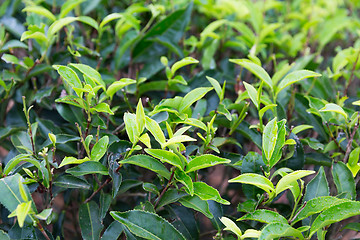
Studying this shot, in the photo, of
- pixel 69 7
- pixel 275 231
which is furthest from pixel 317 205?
pixel 69 7

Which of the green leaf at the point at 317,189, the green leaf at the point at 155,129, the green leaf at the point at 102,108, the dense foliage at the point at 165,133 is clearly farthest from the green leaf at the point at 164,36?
the green leaf at the point at 317,189

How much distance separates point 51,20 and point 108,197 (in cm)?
85

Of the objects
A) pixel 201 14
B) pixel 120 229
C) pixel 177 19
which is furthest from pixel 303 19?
pixel 120 229

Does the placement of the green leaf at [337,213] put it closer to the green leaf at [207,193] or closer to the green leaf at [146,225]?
the green leaf at [207,193]

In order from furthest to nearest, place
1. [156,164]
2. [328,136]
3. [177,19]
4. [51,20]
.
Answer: [177,19] → [51,20] → [328,136] → [156,164]

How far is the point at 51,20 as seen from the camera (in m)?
1.56

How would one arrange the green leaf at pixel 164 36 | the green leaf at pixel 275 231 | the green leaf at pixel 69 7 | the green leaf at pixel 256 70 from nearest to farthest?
the green leaf at pixel 275 231 → the green leaf at pixel 256 70 → the green leaf at pixel 69 7 → the green leaf at pixel 164 36

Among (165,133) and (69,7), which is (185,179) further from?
(69,7)

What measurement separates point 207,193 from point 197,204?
73mm

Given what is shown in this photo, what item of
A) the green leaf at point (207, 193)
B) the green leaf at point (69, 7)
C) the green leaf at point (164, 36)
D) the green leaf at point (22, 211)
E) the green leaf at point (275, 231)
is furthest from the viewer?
the green leaf at point (164, 36)

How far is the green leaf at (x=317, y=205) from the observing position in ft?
3.34

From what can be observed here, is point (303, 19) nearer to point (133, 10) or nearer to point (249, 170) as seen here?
point (133, 10)

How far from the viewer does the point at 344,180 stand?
120 centimetres

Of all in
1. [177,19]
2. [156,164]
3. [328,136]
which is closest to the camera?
[156,164]
